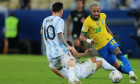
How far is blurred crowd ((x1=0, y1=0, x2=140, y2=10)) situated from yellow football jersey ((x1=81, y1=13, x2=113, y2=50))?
40.0ft

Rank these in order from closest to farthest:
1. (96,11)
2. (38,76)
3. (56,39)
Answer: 1. (56,39)
2. (96,11)
3. (38,76)

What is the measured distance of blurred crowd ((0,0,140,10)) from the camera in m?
24.4

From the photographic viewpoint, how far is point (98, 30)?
10867mm

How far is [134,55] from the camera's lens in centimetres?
2252

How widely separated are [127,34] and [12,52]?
259 inches

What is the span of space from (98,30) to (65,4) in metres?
15.6

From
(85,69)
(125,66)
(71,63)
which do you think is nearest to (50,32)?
(71,63)

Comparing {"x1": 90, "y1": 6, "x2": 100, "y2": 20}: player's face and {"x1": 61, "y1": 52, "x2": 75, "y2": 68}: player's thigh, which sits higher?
{"x1": 90, "y1": 6, "x2": 100, "y2": 20}: player's face

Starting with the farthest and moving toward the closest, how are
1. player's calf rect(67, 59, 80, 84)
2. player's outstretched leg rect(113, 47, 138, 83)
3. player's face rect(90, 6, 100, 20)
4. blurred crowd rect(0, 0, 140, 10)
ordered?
blurred crowd rect(0, 0, 140, 10)
player's face rect(90, 6, 100, 20)
player's outstretched leg rect(113, 47, 138, 83)
player's calf rect(67, 59, 80, 84)

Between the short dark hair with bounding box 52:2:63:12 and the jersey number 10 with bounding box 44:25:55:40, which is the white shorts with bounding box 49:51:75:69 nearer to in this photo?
the jersey number 10 with bounding box 44:25:55:40

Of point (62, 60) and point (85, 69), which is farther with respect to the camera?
point (85, 69)

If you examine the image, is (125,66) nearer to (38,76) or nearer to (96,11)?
(96,11)

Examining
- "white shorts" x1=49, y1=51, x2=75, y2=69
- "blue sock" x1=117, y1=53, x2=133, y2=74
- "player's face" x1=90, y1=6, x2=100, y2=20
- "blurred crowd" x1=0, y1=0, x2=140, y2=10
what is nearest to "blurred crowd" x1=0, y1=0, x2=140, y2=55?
"blurred crowd" x1=0, y1=0, x2=140, y2=10

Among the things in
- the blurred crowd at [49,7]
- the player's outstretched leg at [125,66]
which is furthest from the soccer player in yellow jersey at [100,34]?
the blurred crowd at [49,7]
